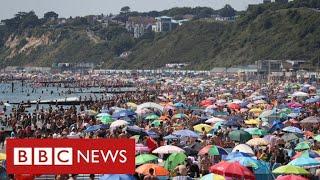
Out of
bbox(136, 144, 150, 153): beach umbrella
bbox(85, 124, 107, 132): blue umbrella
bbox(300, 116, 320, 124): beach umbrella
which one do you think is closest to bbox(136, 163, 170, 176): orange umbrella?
bbox(136, 144, 150, 153): beach umbrella

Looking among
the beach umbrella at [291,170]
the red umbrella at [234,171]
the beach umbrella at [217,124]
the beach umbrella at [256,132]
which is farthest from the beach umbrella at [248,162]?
the beach umbrella at [217,124]

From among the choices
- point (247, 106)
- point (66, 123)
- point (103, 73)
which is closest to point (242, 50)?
point (103, 73)

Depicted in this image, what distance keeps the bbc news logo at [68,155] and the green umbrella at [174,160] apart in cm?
825

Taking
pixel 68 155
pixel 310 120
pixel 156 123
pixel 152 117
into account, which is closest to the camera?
pixel 68 155

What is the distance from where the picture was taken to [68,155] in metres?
11.3

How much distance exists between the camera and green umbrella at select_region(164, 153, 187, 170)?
781 inches

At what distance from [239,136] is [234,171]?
31.1 ft

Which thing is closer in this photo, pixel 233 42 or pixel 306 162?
pixel 306 162

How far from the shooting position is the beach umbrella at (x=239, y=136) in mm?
26016

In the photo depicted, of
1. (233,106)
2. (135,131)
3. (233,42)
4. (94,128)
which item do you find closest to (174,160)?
(135,131)

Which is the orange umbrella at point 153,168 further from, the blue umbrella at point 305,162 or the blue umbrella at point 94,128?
the blue umbrella at point 94,128

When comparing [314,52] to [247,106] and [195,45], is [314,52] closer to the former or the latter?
[195,45]

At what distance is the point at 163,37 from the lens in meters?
186

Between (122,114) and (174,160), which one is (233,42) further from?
(174,160)
